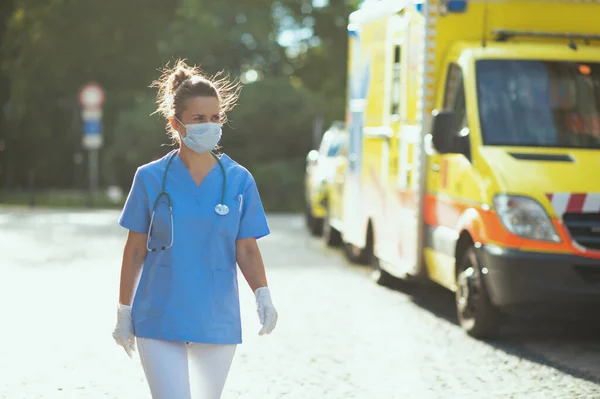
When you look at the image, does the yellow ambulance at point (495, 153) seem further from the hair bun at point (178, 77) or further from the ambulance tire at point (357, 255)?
the hair bun at point (178, 77)

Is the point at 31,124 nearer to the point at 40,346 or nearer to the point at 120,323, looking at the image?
the point at 40,346

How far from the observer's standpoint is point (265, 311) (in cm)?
530

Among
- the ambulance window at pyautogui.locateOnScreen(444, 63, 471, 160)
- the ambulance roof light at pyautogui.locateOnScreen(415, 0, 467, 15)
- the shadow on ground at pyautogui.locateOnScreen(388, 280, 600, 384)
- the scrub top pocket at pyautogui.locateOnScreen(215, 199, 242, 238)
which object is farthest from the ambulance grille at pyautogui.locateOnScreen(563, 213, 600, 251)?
the scrub top pocket at pyautogui.locateOnScreen(215, 199, 242, 238)

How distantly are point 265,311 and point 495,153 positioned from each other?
4856 millimetres

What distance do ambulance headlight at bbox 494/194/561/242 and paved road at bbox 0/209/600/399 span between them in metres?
0.80

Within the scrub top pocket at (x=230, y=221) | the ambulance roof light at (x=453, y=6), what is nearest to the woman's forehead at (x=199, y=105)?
the scrub top pocket at (x=230, y=221)

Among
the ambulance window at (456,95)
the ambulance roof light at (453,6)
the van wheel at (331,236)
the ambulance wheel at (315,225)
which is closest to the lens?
the ambulance window at (456,95)

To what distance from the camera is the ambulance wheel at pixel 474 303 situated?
31.9 feet

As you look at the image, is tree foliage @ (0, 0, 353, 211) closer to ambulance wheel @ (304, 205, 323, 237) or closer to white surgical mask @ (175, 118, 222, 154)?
ambulance wheel @ (304, 205, 323, 237)

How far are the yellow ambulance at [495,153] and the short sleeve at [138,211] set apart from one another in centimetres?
454

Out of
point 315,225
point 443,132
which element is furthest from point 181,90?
point 315,225

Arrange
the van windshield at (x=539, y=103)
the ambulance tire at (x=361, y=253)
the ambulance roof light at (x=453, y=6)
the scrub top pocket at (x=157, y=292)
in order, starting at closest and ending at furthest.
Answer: the scrub top pocket at (x=157, y=292) < the van windshield at (x=539, y=103) < the ambulance roof light at (x=453, y=6) < the ambulance tire at (x=361, y=253)

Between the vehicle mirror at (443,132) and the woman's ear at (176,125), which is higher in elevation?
the woman's ear at (176,125)

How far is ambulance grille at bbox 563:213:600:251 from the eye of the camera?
9.32 metres
